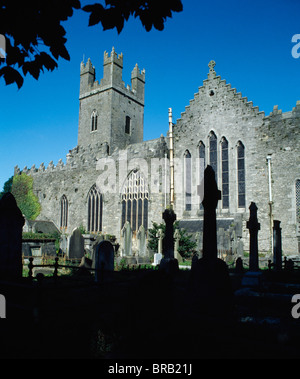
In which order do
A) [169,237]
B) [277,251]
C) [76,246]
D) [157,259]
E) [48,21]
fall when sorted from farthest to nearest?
[157,259] → [76,246] → [277,251] → [169,237] → [48,21]

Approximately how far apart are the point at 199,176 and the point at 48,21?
2014 cm

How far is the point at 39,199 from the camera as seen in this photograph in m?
32.3

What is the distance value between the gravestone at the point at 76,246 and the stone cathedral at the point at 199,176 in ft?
21.7

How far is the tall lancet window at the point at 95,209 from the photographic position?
26984mm

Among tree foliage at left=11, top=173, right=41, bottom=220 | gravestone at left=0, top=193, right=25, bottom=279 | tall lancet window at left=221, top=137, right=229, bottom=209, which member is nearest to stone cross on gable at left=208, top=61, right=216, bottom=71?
tall lancet window at left=221, top=137, right=229, bottom=209

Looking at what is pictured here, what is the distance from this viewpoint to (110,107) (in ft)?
114

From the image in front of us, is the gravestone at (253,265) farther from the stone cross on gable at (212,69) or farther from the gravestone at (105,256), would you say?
the stone cross on gable at (212,69)

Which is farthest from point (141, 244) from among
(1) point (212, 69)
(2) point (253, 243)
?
(1) point (212, 69)

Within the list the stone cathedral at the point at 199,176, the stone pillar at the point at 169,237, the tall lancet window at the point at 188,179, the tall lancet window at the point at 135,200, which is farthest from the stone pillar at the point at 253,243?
the tall lancet window at the point at 135,200

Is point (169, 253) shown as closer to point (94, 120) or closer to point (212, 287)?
point (212, 287)

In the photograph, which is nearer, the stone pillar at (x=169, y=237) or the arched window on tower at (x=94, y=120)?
the stone pillar at (x=169, y=237)

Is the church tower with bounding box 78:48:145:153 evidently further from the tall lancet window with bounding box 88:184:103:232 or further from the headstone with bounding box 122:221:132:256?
the headstone with bounding box 122:221:132:256
